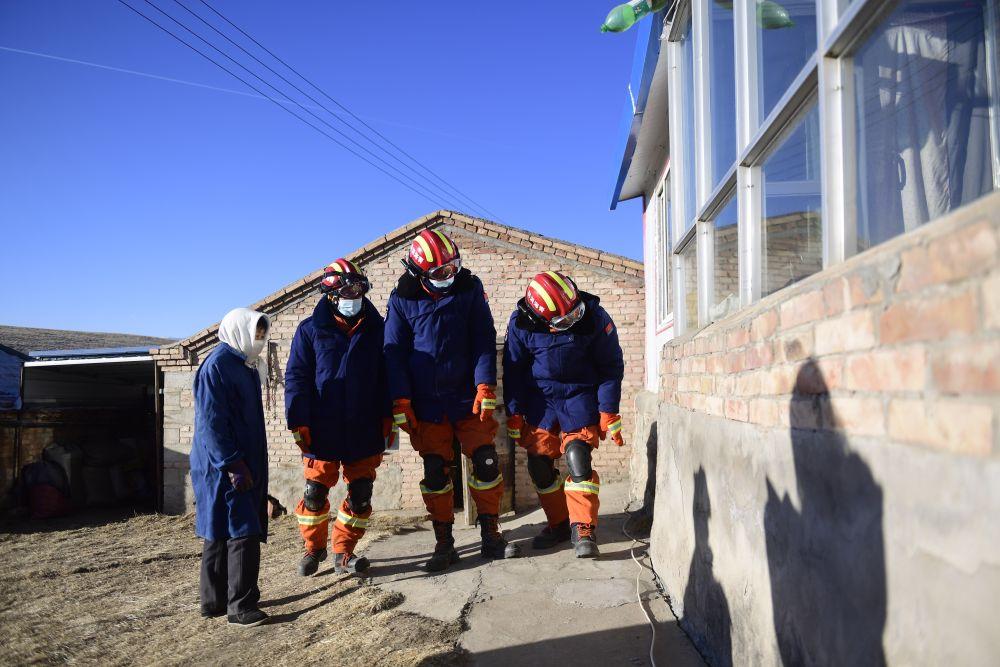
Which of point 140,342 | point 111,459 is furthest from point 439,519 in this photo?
point 140,342

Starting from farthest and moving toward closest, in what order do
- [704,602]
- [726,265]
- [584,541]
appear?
[584,541], [726,265], [704,602]

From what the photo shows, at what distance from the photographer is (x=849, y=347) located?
5.84 ft

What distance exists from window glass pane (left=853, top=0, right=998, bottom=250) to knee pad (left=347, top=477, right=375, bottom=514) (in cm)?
398

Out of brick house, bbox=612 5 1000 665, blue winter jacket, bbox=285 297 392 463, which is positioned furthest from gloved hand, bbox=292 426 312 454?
brick house, bbox=612 5 1000 665

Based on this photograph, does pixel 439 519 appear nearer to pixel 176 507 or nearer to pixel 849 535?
pixel 849 535

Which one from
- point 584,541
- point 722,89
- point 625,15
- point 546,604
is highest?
point 625,15

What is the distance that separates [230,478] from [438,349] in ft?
5.18

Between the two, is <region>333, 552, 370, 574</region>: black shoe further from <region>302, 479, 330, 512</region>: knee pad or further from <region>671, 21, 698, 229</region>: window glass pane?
<region>671, 21, 698, 229</region>: window glass pane

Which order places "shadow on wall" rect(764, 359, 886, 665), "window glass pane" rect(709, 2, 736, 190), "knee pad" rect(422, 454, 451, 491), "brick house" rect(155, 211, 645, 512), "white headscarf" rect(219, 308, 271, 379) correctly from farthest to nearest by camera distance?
"brick house" rect(155, 211, 645, 512), "knee pad" rect(422, 454, 451, 491), "white headscarf" rect(219, 308, 271, 379), "window glass pane" rect(709, 2, 736, 190), "shadow on wall" rect(764, 359, 886, 665)

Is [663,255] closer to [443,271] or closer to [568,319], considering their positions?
[568,319]

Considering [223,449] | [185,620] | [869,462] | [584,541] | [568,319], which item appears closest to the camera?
[869,462]

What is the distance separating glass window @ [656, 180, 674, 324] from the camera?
8.08 metres

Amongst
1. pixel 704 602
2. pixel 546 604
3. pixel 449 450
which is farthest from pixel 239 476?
pixel 704 602

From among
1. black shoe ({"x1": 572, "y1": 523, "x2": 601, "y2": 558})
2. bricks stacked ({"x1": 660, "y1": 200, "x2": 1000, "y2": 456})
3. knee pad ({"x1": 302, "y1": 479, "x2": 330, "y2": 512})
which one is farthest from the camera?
knee pad ({"x1": 302, "y1": 479, "x2": 330, "y2": 512})
